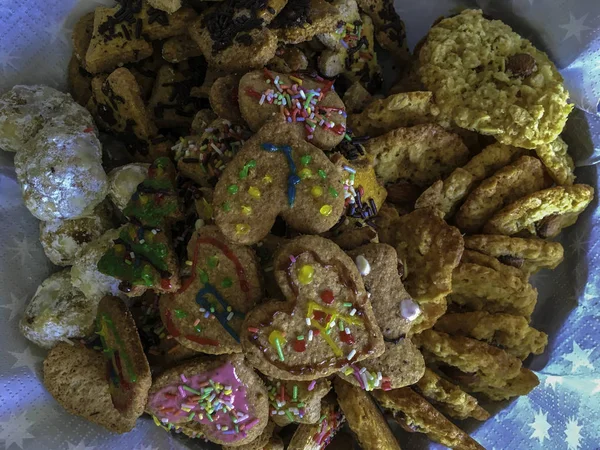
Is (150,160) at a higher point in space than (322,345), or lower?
lower

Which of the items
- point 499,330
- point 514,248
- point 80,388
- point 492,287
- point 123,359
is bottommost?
point 80,388

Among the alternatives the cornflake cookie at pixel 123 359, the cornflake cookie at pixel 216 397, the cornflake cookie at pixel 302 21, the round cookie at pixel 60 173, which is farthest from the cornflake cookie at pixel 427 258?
the round cookie at pixel 60 173

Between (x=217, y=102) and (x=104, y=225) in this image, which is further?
→ (x=104, y=225)

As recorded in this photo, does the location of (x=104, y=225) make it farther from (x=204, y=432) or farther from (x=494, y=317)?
(x=494, y=317)

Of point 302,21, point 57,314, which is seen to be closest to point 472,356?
point 302,21

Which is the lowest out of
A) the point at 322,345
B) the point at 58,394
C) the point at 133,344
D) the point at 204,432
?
the point at 58,394

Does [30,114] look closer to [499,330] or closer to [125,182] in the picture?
[125,182]

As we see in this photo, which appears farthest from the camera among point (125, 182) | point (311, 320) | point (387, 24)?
point (387, 24)

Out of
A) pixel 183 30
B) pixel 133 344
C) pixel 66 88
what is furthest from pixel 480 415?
pixel 66 88

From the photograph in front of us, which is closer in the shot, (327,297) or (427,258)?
(327,297)
